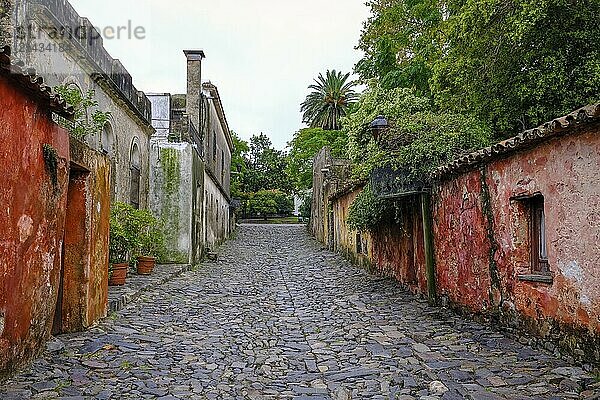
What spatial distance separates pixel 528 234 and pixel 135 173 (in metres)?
11.3

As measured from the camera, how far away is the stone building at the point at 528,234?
5770mm

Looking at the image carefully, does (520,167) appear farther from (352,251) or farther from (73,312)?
(352,251)

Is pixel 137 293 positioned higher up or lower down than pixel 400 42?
lower down

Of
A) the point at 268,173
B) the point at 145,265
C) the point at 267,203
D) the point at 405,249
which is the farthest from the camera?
the point at 268,173

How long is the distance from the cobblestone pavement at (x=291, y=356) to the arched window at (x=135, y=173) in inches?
176

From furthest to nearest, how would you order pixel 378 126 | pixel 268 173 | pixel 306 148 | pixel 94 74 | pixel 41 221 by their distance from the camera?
pixel 268 173, pixel 306 148, pixel 94 74, pixel 378 126, pixel 41 221

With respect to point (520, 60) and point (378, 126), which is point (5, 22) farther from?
point (520, 60)

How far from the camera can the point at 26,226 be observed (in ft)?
19.2

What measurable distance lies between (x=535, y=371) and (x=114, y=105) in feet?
36.3

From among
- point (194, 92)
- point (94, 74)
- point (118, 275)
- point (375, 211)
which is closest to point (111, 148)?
point (94, 74)

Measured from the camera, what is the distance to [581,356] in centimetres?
581

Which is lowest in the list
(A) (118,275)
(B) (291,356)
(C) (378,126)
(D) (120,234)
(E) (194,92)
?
(B) (291,356)

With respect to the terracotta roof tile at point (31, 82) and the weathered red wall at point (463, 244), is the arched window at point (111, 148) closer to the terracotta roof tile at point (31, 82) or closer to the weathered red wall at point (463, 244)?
the terracotta roof tile at point (31, 82)

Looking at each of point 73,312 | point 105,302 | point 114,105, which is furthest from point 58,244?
point 114,105
